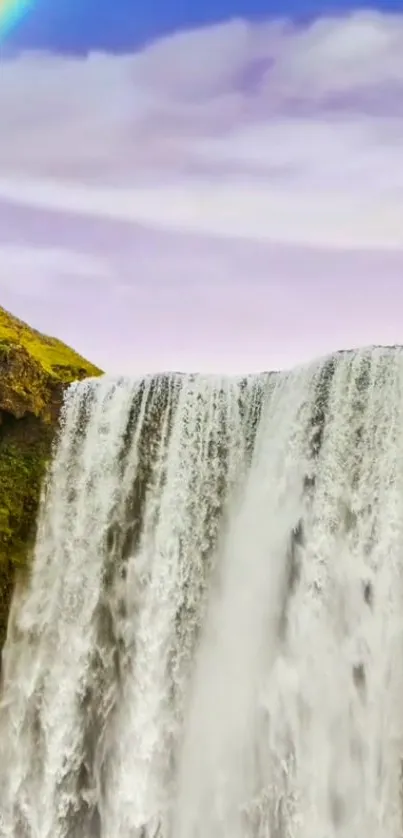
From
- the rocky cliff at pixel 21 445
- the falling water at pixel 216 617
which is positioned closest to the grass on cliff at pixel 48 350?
the rocky cliff at pixel 21 445

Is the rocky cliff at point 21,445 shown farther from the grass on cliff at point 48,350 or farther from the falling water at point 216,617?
the grass on cliff at point 48,350

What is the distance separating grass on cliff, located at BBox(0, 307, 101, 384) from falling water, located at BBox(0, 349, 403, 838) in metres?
4.07

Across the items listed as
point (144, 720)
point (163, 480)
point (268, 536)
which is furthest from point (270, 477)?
→ point (144, 720)

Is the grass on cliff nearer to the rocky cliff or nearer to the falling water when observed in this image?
the rocky cliff

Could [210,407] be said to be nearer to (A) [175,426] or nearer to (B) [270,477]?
(A) [175,426]

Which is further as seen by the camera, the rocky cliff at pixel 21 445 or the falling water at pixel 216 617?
the rocky cliff at pixel 21 445

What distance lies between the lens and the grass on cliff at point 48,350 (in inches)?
1105

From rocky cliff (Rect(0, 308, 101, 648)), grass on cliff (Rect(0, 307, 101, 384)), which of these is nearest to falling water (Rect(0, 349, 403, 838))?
rocky cliff (Rect(0, 308, 101, 648))

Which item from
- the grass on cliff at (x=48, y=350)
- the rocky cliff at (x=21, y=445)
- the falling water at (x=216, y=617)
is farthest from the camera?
the grass on cliff at (x=48, y=350)

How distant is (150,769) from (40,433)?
956cm

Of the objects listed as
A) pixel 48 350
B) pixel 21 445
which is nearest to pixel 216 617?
pixel 21 445

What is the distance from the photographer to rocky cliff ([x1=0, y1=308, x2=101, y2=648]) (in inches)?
930

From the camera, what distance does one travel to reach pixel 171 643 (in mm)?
20859

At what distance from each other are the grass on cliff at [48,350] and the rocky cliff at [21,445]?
6.06ft
